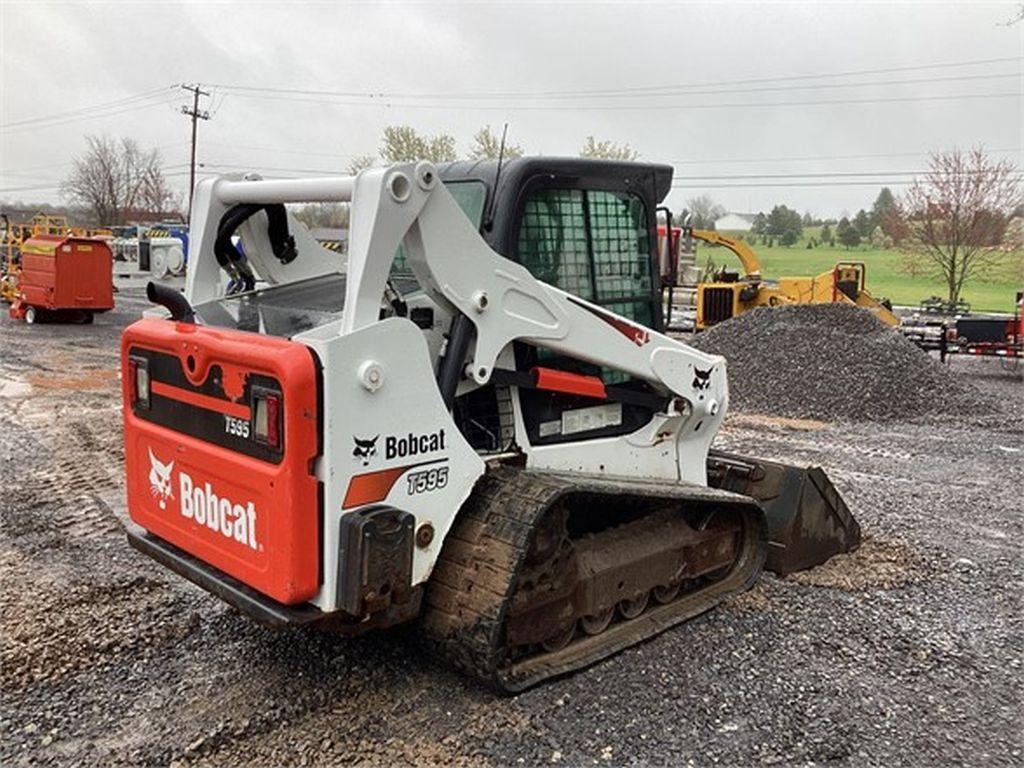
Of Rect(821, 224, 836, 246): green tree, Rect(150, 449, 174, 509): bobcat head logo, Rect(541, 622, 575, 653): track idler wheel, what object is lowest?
Rect(541, 622, 575, 653): track idler wheel

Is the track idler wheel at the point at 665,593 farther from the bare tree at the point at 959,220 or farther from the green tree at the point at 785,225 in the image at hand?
the green tree at the point at 785,225

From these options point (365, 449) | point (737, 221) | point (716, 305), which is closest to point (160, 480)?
point (365, 449)

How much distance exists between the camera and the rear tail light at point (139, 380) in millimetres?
3953

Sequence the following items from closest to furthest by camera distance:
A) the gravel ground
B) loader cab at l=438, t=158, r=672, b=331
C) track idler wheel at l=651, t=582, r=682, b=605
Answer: the gravel ground < loader cab at l=438, t=158, r=672, b=331 < track idler wheel at l=651, t=582, r=682, b=605

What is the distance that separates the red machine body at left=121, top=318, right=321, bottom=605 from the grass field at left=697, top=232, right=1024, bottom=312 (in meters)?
26.0

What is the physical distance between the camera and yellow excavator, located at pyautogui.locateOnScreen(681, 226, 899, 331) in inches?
738

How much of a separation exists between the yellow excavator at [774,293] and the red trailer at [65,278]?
12847mm

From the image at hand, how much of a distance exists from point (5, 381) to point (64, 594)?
8.93m

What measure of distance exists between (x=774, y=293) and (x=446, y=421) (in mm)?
17174

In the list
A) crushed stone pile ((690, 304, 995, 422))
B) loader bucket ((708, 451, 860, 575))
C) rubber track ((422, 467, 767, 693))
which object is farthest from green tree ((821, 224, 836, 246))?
rubber track ((422, 467, 767, 693))

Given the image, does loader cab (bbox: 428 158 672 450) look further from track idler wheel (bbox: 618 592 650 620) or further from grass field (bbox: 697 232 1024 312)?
grass field (bbox: 697 232 1024 312)

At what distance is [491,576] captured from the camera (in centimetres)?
348

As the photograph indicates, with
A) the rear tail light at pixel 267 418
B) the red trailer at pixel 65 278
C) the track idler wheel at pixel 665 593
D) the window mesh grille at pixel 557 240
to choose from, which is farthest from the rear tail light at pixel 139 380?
the red trailer at pixel 65 278

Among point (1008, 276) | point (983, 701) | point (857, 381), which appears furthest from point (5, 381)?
point (1008, 276)
